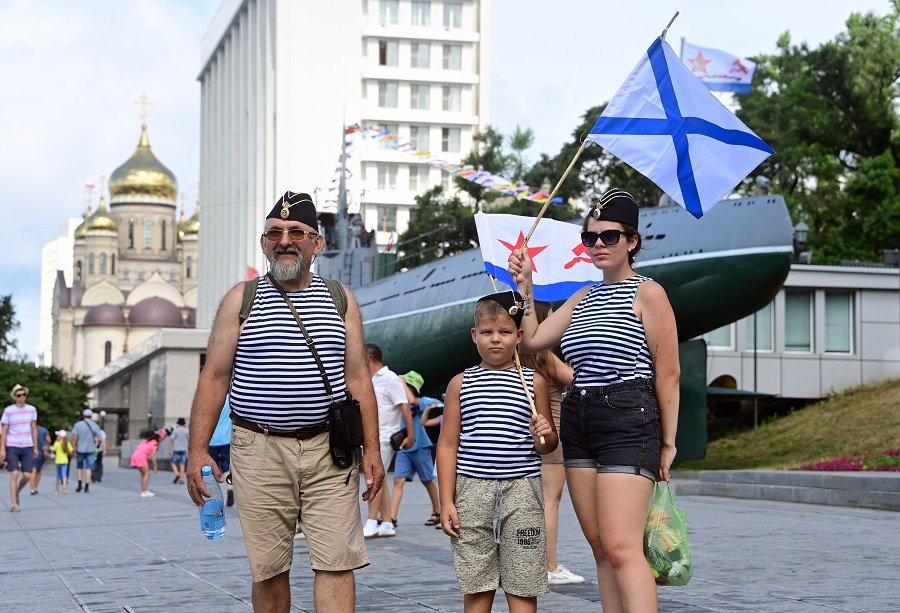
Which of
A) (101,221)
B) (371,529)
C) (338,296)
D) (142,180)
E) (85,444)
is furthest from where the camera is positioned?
(101,221)

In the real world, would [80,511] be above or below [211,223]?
below

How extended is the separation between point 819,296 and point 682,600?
29.6 m

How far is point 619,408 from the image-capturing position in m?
5.21

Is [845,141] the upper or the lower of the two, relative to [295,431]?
upper

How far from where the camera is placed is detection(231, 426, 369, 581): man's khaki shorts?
5418 mm

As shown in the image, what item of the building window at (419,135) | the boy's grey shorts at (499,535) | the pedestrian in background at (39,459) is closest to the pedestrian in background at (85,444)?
the pedestrian in background at (39,459)

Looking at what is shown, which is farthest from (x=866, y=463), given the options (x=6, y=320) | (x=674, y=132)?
(x=6, y=320)

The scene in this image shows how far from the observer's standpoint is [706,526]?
12.6 metres

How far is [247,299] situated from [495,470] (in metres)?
1.23

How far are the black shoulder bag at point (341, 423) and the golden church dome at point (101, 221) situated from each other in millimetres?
144354

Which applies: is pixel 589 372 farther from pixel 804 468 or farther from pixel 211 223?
pixel 211 223

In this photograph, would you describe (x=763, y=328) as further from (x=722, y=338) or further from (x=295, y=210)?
(x=295, y=210)

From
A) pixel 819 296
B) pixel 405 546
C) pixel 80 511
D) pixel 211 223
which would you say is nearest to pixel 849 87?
pixel 819 296

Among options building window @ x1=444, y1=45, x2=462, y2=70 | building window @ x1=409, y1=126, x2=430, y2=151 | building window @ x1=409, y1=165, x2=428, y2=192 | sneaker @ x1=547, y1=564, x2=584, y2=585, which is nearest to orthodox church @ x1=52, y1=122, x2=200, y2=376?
building window @ x1=409, y1=165, x2=428, y2=192
